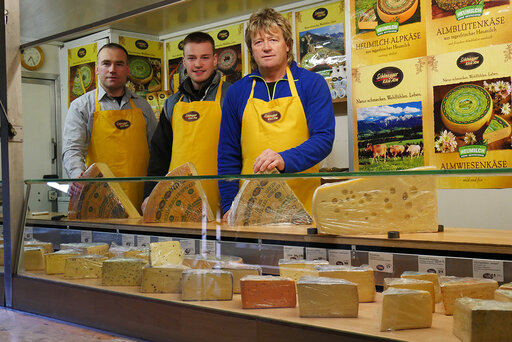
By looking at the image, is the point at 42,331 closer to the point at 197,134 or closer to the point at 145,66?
the point at 197,134

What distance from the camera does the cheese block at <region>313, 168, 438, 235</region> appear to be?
1.49 metres

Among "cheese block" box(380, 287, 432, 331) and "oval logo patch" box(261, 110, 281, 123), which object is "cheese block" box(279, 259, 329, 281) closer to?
"cheese block" box(380, 287, 432, 331)

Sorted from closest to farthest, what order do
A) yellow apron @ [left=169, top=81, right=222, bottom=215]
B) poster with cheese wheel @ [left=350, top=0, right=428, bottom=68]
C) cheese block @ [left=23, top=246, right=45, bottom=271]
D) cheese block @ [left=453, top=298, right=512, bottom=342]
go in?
cheese block @ [left=453, top=298, right=512, bottom=342], cheese block @ [left=23, top=246, right=45, bottom=271], yellow apron @ [left=169, top=81, right=222, bottom=215], poster with cheese wheel @ [left=350, top=0, right=428, bottom=68]

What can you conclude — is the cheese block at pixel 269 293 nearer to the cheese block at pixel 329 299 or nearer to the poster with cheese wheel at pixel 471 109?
the cheese block at pixel 329 299

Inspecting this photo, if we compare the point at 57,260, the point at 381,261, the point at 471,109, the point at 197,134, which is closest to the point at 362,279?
the point at 381,261

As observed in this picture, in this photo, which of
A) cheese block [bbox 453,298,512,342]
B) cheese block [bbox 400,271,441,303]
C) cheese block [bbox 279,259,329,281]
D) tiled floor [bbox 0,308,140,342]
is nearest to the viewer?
cheese block [bbox 453,298,512,342]

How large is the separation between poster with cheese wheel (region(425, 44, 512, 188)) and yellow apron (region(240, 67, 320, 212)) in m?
1.21

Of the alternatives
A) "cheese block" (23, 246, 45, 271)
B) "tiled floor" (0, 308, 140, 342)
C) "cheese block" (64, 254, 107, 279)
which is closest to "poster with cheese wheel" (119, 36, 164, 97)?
"cheese block" (23, 246, 45, 271)

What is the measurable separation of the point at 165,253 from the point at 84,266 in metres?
0.39

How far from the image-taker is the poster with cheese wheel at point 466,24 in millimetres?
3145

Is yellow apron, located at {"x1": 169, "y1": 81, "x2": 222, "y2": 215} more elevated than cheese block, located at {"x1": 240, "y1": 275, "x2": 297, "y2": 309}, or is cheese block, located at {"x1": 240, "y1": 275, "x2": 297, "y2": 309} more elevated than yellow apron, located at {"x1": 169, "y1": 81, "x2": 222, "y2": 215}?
yellow apron, located at {"x1": 169, "y1": 81, "x2": 222, "y2": 215}

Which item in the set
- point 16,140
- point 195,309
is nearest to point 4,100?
point 16,140

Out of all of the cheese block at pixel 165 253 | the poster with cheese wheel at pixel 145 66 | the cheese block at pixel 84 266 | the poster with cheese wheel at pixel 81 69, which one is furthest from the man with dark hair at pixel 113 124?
the cheese block at pixel 165 253

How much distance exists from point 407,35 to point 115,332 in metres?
2.69
